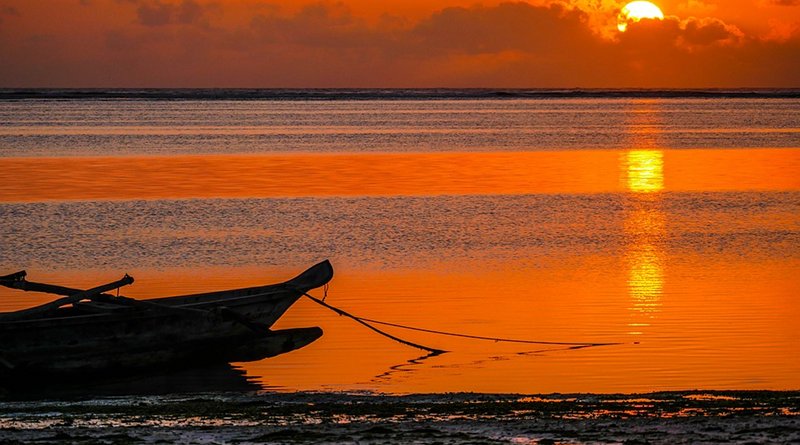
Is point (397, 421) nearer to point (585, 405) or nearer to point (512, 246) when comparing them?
point (585, 405)

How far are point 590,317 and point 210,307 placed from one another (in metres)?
5.23

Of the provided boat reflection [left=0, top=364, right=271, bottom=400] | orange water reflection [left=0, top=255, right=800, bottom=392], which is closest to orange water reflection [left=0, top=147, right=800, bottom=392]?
orange water reflection [left=0, top=255, right=800, bottom=392]

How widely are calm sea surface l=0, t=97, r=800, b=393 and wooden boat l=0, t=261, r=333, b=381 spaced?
453mm

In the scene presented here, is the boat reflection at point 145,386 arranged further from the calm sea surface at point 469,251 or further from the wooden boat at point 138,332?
the calm sea surface at point 469,251

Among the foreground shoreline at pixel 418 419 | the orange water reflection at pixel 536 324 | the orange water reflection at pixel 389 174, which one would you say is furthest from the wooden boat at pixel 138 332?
the orange water reflection at pixel 389 174

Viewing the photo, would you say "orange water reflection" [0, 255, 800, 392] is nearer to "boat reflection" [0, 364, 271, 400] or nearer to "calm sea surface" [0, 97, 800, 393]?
"calm sea surface" [0, 97, 800, 393]

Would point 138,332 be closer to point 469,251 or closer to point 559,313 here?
point 559,313

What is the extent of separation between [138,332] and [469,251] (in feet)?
34.0

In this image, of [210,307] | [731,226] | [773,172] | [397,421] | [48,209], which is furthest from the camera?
[773,172]

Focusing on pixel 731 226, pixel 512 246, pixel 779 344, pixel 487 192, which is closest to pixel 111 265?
pixel 512 246

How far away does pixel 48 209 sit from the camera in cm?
2908

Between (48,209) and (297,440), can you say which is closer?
(297,440)

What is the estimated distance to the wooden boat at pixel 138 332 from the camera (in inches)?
482

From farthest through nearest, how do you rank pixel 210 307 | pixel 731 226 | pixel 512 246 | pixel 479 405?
pixel 731 226 < pixel 512 246 < pixel 210 307 < pixel 479 405
